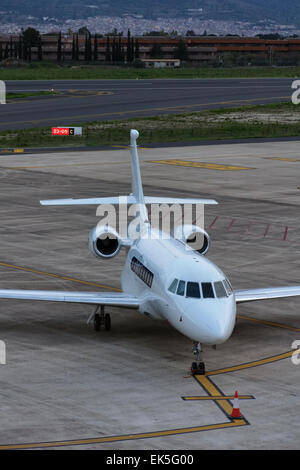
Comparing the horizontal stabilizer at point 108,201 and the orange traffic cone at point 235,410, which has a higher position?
the horizontal stabilizer at point 108,201

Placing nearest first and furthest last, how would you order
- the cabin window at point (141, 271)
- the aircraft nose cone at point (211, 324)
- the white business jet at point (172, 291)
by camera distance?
1. the aircraft nose cone at point (211, 324)
2. the white business jet at point (172, 291)
3. the cabin window at point (141, 271)

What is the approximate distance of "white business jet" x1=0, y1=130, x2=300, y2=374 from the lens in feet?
74.0

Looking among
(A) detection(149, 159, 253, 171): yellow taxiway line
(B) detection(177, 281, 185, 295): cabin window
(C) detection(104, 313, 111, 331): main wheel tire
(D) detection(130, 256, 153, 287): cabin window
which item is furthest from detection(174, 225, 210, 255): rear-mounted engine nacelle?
(A) detection(149, 159, 253, 171): yellow taxiway line

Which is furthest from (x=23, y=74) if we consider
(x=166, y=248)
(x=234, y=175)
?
(x=166, y=248)

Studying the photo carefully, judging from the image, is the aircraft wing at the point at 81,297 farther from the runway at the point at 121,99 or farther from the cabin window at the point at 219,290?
the runway at the point at 121,99

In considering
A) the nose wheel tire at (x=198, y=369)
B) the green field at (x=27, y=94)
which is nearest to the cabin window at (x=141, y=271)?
the nose wheel tire at (x=198, y=369)

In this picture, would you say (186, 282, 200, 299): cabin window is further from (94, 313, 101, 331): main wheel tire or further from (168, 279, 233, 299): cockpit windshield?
(94, 313, 101, 331): main wheel tire

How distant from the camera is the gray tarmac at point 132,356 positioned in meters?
19.0

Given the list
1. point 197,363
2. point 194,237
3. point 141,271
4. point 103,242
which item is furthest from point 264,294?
point 103,242

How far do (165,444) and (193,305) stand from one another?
17.2 ft

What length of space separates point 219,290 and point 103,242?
5.74 metres

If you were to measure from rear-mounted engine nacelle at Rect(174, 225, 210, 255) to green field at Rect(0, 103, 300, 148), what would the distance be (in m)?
52.5

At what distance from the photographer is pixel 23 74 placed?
182m

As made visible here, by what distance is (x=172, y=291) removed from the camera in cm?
2361
